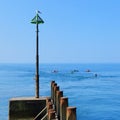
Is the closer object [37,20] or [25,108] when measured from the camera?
[25,108]

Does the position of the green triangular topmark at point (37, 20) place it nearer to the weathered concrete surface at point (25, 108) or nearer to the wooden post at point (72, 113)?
the weathered concrete surface at point (25, 108)

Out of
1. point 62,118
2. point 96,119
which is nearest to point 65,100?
point 62,118

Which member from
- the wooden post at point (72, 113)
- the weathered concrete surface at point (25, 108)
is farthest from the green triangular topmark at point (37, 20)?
the wooden post at point (72, 113)

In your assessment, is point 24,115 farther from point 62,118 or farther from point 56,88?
point 62,118

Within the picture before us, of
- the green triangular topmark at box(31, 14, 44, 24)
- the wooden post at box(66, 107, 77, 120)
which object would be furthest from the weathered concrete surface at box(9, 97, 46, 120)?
the wooden post at box(66, 107, 77, 120)

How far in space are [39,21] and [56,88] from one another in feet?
13.3

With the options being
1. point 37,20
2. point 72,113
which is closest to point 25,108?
point 37,20

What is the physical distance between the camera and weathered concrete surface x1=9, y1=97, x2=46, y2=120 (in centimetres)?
1672

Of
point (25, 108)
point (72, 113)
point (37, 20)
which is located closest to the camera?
point (72, 113)

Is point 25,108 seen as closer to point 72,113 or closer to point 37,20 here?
point 37,20

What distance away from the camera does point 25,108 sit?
16.8 meters

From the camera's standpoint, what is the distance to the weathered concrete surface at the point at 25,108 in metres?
16.7

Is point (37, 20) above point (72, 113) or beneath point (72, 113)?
above

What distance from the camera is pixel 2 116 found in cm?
3325
